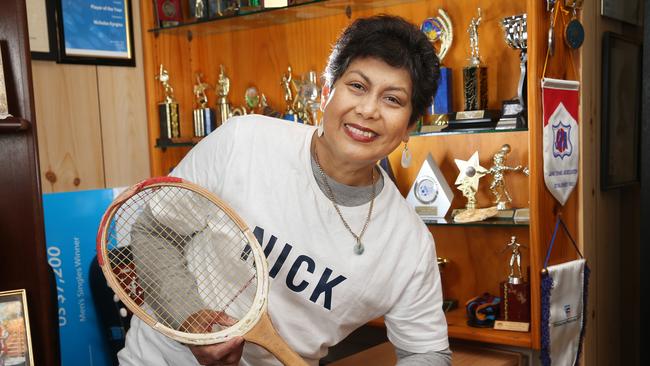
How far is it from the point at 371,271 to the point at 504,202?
0.67m

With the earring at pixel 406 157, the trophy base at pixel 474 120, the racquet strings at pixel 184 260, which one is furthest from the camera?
the earring at pixel 406 157

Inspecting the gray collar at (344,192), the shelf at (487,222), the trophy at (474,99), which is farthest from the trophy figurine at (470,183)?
the gray collar at (344,192)

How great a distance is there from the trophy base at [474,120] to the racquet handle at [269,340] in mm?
1008

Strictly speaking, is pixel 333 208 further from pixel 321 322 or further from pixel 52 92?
pixel 52 92

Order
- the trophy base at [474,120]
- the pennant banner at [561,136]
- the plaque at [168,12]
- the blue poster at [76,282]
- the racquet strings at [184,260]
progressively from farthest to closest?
1. the plaque at [168,12]
2. the blue poster at [76,282]
3. the trophy base at [474,120]
4. the pennant banner at [561,136]
5. the racquet strings at [184,260]

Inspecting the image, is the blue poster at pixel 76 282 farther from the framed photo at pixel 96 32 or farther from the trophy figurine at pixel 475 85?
the trophy figurine at pixel 475 85

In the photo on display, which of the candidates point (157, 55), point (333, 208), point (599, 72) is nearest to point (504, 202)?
point (599, 72)

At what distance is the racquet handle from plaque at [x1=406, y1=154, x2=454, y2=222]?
95 cm

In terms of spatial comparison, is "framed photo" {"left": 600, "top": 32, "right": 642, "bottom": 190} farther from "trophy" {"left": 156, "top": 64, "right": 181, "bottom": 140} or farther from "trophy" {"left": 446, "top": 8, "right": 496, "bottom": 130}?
"trophy" {"left": 156, "top": 64, "right": 181, "bottom": 140}

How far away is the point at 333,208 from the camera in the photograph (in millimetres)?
1536

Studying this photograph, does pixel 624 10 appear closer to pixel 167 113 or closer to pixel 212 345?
pixel 167 113

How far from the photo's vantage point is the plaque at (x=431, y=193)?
2088 mm

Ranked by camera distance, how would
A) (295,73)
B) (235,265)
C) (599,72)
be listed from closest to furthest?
(235,265) < (599,72) < (295,73)

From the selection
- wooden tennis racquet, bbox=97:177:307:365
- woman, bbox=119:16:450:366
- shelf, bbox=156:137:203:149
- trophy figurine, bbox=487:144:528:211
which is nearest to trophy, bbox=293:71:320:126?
shelf, bbox=156:137:203:149
